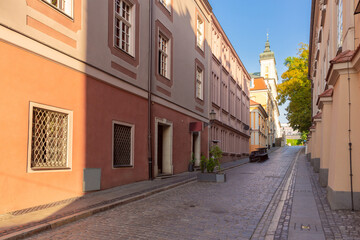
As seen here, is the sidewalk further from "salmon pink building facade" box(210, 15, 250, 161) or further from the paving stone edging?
"salmon pink building facade" box(210, 15, 250, 161)

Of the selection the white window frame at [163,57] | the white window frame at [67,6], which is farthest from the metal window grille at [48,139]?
the white window frame at [163,57]

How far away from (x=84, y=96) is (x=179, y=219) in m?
4.77

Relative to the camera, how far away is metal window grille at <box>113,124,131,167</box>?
37.5 feet

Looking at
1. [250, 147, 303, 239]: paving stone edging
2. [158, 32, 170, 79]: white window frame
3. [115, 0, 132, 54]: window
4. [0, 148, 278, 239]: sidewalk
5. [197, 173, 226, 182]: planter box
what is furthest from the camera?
[158, 32, 170, 79]: white window frame

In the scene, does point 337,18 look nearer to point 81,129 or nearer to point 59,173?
point 81,129

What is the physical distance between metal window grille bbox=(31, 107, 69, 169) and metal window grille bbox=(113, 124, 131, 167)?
8.42 feet

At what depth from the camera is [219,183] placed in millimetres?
13602

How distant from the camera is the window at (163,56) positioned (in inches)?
603

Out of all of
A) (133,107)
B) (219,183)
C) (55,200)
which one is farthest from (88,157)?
(219,183)

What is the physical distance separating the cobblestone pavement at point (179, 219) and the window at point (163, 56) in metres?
6.93

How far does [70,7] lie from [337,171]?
8.21m

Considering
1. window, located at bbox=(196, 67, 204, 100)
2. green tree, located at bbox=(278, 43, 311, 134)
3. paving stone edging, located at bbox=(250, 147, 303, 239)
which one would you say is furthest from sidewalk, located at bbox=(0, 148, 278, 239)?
green tree, located at bbox=(278, 43, 311, 134)

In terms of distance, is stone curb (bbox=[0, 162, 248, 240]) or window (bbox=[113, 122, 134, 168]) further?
window (bbox=[113, 122, 134, 168])

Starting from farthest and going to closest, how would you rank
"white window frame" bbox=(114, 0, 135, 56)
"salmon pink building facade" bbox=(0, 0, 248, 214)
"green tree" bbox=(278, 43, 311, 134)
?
"green tree" bbox=(278, 43, 311, 134) → "white window frame" bbox=(114, 0, 135, 56) → "salmon pink building facade" bbox=(0, 0, 248, 214)
